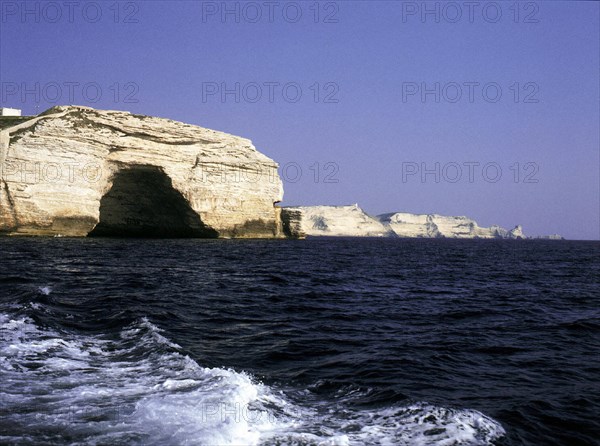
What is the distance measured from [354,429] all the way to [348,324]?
6.57m

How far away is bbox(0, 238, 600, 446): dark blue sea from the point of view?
18.0ft

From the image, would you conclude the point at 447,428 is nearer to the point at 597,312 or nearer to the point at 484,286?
the point at 597,312

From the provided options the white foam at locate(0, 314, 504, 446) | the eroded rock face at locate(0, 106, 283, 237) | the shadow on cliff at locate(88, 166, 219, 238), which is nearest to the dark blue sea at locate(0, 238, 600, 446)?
the white foam at locate(0, 314, 504, 446)

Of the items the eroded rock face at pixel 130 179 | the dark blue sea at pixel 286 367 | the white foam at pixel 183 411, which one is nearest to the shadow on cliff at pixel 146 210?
the eroded rock face at pixel 130 179

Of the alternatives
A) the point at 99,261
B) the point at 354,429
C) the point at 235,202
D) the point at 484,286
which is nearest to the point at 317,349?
the point at 354,429

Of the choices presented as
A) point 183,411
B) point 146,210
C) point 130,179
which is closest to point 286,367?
point 183,411

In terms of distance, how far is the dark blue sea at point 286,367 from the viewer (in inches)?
216

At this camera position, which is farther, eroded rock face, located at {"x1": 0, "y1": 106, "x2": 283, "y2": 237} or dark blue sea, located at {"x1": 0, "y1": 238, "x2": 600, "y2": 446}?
eroded rock face, located at {"x1": 0, "y1": 106, "x2": 283, "y2": 237}

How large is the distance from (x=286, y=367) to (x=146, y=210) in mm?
49490

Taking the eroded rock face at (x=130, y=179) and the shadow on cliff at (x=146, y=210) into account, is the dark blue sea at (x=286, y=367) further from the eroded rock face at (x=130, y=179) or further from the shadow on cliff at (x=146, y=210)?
the shadow on cliff at (x=146, y=210)

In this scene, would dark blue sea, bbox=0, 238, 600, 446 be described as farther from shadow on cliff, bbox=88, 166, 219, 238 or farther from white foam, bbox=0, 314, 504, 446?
shadow on cliff, bbox=88, 166, 219, 238

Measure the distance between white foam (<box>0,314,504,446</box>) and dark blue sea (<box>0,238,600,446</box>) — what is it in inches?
1.0

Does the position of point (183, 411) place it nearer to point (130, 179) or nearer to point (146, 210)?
point (130, 179)

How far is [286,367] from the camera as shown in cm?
820
